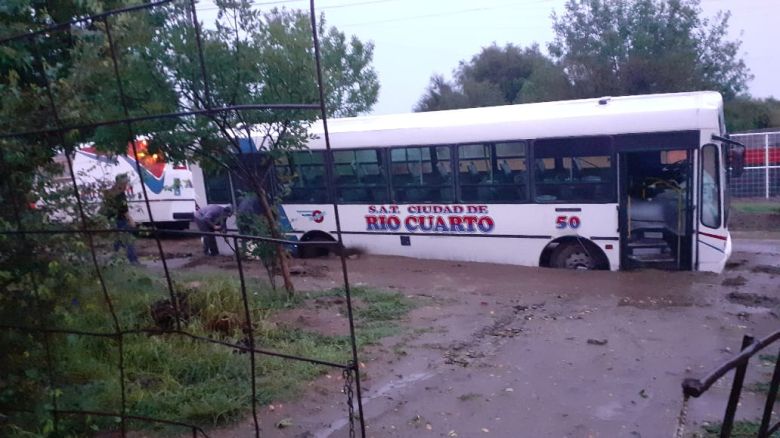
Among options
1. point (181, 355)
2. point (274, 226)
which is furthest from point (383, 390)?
point (274, 226)

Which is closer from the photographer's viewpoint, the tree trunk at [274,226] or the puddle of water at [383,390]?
the puddle of water at [383,390]

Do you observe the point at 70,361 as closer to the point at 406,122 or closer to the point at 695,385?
the point at 695,385

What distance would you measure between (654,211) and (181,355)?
25.8 feet

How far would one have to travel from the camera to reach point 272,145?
29.0 ft

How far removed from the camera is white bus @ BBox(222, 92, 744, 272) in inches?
442

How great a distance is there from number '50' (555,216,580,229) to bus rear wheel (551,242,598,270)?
0.37 m

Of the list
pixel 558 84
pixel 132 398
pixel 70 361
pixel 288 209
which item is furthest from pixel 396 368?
pixel 558 84

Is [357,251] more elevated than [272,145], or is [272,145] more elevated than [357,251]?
[272,145]

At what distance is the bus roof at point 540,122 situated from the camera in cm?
1113

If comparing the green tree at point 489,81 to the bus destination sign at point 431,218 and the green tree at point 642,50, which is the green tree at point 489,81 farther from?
the bus destination sign at point 431,218

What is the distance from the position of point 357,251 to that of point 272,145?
5.50 metres

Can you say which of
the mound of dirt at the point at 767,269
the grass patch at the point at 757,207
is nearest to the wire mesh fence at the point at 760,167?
the grass patch at the point at 757,207

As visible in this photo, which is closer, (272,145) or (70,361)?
(70,361)

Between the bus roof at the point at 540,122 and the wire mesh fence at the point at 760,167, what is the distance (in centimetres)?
1035
